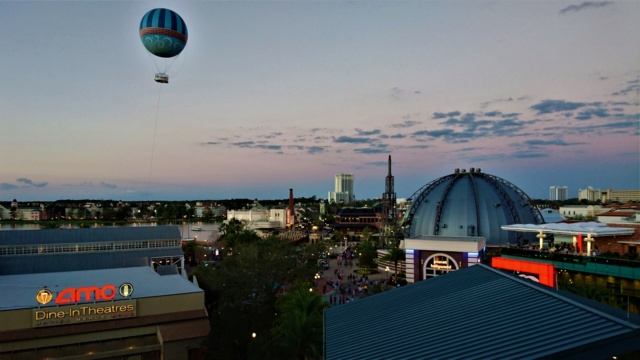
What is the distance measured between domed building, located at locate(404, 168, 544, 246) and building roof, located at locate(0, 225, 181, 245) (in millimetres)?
37022

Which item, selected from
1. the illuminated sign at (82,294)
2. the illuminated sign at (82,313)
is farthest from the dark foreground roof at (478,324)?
the illuminated sign at (82,294)

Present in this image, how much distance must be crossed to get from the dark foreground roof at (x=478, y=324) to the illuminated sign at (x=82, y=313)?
59.2ft

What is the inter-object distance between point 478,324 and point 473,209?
51649 millimetres

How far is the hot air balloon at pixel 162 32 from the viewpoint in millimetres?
51094

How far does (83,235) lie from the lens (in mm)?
57344

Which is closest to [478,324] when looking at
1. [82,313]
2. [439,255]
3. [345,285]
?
[82,313]

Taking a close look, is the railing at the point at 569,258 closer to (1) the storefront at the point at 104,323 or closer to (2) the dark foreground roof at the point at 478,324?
(2) the dark foreground roof at the point at 478,324

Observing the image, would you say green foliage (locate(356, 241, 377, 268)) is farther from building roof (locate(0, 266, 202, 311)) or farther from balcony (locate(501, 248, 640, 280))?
building roof (locate(0, 266, 202, 311))

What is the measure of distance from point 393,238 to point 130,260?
4711 centimetres

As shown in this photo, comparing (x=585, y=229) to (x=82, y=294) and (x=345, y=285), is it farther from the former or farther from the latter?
(x=82, y=294)

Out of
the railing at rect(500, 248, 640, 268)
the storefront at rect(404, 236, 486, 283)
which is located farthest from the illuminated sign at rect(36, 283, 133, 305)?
the railing at rect(500, 248, 640, 268)

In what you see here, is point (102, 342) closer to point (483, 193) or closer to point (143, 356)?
point (143, 356)

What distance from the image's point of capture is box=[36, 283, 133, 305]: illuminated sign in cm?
3109

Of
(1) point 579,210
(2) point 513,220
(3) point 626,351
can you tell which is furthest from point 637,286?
(1) point 579,210
